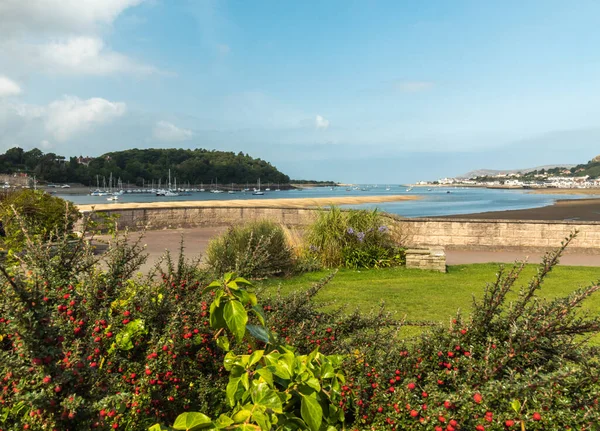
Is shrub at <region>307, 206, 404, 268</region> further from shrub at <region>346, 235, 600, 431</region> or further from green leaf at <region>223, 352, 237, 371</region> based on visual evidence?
green leaf at <region>223, 352, 237, 371</region>

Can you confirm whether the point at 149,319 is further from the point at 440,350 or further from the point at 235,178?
the point at 235,178

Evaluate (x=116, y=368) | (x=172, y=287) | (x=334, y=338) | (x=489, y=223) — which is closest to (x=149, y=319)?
(x=116, y=368)

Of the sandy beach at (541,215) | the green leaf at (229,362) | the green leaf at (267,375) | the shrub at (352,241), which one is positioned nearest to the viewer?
the green leaf at (267,375)

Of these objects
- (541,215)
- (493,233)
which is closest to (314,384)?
(493,233)

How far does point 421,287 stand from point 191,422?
24.6 ft

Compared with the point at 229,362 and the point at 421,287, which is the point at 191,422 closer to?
the point at 229,362

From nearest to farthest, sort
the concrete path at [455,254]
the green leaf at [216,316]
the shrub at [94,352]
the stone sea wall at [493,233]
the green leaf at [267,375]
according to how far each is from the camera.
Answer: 1. the shrub at [94,352]
2. the green leaf at [267,375]
3. the green leaf at [216,316]
4. the concrete path at [455,254]
5. the stone sea wall at [493,233]

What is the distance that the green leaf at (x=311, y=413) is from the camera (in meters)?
1.59

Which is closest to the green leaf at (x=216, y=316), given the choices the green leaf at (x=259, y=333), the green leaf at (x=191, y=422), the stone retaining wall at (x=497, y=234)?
the green leaf at (x=259, y=333)

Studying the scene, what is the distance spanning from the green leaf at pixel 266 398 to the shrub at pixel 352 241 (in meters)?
9.35

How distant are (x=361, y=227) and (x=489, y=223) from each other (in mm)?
5212

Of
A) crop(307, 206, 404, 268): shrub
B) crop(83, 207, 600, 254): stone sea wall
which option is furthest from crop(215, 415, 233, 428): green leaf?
crop(83, 207, 600, 254): stone sea wall

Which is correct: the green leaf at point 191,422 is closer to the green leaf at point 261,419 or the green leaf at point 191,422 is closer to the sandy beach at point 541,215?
the green leaf at point 261,419

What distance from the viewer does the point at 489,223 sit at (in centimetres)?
1391
